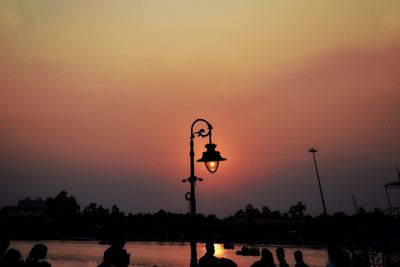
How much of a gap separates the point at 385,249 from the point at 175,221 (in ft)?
561

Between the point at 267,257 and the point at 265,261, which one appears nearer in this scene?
the point at 265,261

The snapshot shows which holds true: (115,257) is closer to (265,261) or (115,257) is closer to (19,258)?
(19,258)

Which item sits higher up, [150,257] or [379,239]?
[379,239]

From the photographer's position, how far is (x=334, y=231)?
383ft

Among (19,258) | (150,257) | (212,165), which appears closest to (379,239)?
(212,165)

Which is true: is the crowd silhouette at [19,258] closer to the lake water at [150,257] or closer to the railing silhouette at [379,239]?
the railing silhouette at [379,239]

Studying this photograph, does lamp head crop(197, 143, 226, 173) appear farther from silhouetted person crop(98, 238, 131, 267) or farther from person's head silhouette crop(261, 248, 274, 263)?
silhouetted person crop(98, 238, 131, 267)

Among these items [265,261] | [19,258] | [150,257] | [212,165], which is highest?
[212,165]

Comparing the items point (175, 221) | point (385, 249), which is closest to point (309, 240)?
point (175, 221)

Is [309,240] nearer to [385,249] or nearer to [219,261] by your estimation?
[385,249]

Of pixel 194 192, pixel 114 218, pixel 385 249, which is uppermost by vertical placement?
pixel 114 218

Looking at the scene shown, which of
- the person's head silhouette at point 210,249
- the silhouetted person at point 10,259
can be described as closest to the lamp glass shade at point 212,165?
the person's head silhouette at point 210,249

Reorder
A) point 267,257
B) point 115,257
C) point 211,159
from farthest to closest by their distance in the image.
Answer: point 211,159 < point 115,257 < point 267,257

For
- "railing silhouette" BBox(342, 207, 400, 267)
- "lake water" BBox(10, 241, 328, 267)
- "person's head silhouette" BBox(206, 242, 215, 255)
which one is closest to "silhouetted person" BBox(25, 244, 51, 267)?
"person's head silhouette" BBox(206, 242, 215, 255)
